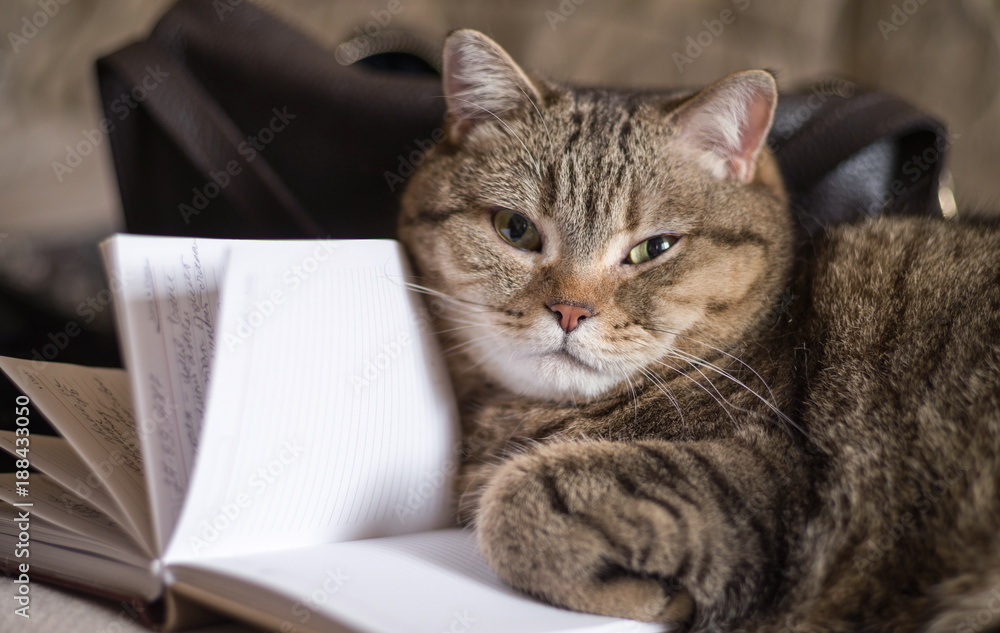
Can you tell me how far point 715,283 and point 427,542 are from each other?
1.89 ft

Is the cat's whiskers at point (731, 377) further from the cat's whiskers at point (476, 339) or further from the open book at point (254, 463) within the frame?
the open book at point (254, 463)

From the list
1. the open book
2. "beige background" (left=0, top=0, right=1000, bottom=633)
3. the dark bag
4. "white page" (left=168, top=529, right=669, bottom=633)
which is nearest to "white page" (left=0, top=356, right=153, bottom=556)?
the open book

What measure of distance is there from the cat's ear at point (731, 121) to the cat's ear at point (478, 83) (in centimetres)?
26

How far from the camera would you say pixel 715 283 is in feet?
3.33

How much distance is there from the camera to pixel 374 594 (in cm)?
68

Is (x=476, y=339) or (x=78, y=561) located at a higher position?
(x=476, y=339)

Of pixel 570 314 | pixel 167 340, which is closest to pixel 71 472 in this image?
pixel 167 340

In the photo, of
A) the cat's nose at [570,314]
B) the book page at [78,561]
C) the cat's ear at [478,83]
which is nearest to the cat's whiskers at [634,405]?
the cat's nose at [570,314]

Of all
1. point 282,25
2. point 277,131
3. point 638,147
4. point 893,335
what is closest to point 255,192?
point 277,131

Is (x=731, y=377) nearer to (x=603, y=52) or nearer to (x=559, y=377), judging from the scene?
(x=559, y=377)

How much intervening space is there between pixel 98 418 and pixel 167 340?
240 millimetres

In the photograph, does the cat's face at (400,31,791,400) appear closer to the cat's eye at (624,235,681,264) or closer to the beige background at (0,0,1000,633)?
the cat's eye at (624,235,681,264)

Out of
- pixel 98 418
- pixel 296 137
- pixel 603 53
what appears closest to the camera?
pixel 98 418

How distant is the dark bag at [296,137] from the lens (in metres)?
1.16
